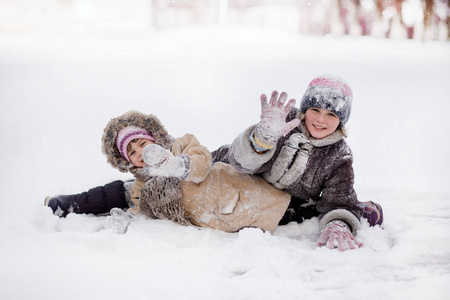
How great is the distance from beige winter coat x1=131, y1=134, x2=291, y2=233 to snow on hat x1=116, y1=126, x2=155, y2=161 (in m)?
0.34

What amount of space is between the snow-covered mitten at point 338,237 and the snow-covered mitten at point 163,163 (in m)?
0.72

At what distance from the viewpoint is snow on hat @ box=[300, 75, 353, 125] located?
6.14 feet

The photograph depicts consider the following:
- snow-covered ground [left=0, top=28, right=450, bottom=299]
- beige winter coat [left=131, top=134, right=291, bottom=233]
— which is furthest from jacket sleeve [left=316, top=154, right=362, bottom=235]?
beige winter coat [left=131, top=134, right=291, bottom=233]

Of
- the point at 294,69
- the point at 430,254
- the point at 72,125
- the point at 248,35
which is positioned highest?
the point at 248,35

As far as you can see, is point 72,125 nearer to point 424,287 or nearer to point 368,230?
point 368,230

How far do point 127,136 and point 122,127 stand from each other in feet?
0.24

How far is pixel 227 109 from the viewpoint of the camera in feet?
15.7

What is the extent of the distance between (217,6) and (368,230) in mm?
7535

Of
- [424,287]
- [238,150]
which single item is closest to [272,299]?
[424,287]

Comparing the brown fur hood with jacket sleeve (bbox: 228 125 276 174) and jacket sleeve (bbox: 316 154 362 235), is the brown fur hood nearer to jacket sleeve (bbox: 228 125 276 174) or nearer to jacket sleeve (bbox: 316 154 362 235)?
jacket sleeve (bbox: 228 125 276 174)

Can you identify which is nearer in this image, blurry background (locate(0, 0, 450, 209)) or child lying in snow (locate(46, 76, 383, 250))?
child lying in snow (locate(46, 76, 383, 250))

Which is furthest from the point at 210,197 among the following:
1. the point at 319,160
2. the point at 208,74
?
the point at 208,74

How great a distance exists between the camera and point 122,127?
2.15 metres

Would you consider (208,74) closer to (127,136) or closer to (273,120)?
(127,136)
